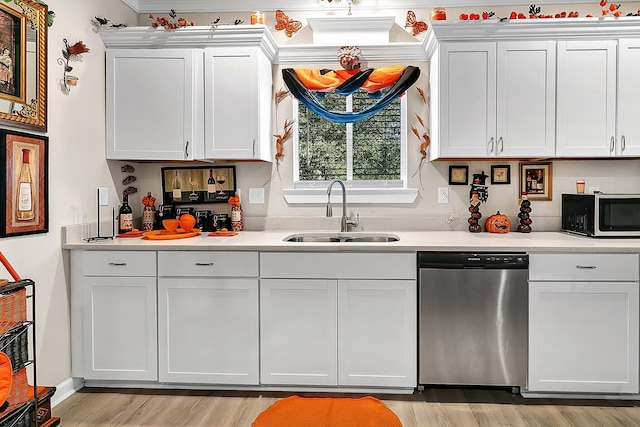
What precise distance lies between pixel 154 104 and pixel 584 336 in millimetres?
2958

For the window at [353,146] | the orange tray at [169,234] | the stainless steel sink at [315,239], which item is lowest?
the stainless steel sink at [315,239]

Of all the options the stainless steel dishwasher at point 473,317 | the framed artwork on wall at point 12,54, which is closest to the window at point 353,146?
the stainless steel dishwasher at point 473,317

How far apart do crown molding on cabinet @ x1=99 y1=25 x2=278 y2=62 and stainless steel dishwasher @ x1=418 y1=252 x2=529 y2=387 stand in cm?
176

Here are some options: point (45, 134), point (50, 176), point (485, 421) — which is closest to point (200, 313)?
point (50, 176)

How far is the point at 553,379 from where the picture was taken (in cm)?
270

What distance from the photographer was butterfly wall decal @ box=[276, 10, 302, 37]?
349 centimetres

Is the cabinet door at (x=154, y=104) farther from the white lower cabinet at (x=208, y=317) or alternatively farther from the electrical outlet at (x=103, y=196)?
the white lower cabinet at (x=208, y=317)

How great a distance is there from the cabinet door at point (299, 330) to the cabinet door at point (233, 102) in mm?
967

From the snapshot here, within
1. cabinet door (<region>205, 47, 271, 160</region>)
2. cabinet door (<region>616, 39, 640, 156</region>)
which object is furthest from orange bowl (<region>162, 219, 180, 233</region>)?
cabinet door (<region>616, 39, 640, 156</region>)

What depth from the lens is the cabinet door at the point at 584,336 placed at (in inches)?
104

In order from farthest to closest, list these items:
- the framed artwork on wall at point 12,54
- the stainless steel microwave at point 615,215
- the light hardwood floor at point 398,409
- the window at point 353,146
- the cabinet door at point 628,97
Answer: the window at point 353,146 → the cabinet door at point 628,97 → the stainless steel microwave at point 615,215 → the light hardwood floor at point 398,409 → the framed artwork on wall at point 12,54

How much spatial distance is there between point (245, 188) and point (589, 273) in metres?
2.30

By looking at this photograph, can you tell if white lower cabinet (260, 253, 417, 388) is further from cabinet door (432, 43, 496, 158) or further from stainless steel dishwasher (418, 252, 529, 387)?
cabinet door (432, 43, 496, 158)

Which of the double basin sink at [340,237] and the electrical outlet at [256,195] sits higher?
the electrical outlet at [256,195]
